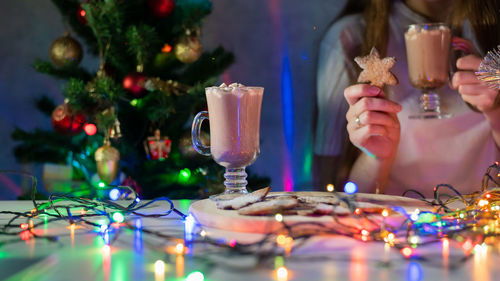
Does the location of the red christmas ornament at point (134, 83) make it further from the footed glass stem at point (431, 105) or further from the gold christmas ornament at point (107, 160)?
the footed glass stem at point (431, 105)

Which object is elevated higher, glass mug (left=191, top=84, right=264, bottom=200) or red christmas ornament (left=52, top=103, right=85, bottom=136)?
red christmas ornament (left=52, top=103, right=85, bottom=136)

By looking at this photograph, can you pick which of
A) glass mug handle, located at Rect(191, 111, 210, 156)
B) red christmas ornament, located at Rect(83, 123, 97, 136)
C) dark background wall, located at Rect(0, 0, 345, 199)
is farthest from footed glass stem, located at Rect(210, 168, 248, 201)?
dark background wall, located at Rect(0, 0, 345, 199)

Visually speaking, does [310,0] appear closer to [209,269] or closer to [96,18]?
[96,18]

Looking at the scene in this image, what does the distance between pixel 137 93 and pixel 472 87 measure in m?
1.34

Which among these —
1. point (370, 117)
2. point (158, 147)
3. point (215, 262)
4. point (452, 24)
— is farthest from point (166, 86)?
point (215, 262)

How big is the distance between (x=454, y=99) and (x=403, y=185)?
459 millimetres

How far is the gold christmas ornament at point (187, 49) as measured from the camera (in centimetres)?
221

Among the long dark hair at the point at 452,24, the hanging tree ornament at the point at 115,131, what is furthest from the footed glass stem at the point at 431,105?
the hanging tree ornament at the point at 115,131

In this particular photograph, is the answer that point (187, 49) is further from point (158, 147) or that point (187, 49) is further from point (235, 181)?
point (235, 181)

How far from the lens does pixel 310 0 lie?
2756 millimetres

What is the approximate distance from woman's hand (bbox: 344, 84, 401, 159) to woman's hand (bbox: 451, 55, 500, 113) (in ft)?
1.01

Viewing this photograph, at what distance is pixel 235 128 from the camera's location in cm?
129

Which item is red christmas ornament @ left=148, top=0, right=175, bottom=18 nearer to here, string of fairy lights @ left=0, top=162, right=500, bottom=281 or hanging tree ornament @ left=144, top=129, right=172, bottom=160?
hanging tree ornament @ left=144, top=129, right=172, bottom=160

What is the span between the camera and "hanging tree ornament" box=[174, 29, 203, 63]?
2.21 metres
